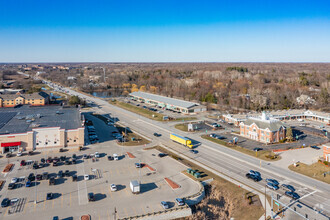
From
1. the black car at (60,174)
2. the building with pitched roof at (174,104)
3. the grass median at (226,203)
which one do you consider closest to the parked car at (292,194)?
the grass median at (226,203)

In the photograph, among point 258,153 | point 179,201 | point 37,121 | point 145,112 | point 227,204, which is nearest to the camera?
point 179,201

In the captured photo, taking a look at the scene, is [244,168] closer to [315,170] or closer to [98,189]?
[315,170]

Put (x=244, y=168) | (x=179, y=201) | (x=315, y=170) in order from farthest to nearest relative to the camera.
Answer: (x=244, y=168) < (x=315, y=170) < (x=179, y=201)

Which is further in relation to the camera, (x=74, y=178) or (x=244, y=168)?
(x=244, y=168)

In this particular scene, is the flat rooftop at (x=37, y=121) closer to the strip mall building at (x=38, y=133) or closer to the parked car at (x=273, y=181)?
the strip mall building at (x=38, y=133)

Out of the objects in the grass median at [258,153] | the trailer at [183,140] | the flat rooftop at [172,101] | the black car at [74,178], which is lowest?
the black car at [74,178]

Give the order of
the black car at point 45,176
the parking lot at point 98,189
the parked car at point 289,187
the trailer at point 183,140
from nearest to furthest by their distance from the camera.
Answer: the parking lot at point 98,189 < the parked car at point 289,187 < the black car at point 45,176 < the trailer at point 183,140

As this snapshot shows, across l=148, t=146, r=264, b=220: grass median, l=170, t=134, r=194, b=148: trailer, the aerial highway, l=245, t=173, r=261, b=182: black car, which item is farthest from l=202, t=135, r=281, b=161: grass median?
l=148, t=146, r=264, b=220: grass median

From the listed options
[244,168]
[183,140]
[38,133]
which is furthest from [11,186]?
[244,168]
